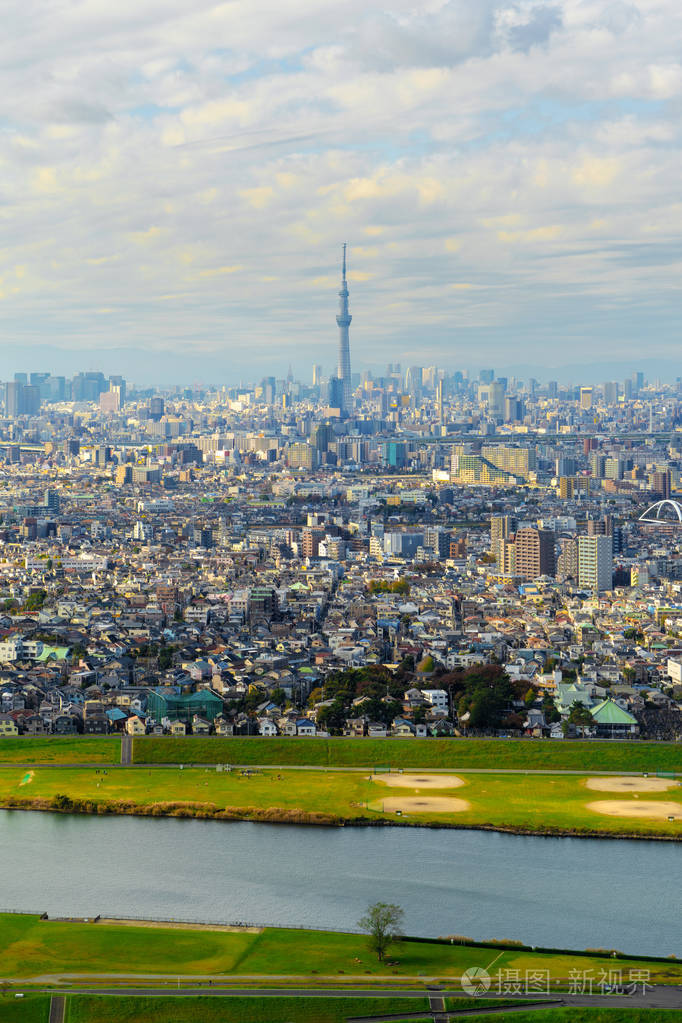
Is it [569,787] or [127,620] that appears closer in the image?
[569,787]

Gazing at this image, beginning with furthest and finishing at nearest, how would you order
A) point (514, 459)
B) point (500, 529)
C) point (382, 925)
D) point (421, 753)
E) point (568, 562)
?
point (514, 459) → point (500, 529) → point (568, 562) → point (421, 753) → point (382, 925)

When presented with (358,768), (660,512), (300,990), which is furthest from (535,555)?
(300,990)

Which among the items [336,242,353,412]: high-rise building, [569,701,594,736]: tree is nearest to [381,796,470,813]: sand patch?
[569,701,594,736]: tree

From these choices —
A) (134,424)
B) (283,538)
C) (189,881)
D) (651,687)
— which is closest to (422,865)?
(189,881)

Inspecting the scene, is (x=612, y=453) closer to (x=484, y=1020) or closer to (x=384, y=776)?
(x=384, y=776)

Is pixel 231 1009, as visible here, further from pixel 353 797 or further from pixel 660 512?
pixel 660 512

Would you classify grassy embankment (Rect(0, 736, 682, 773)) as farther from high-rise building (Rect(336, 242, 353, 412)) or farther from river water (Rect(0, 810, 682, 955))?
high-rise building (Rect(336, 242, 353, 412))
